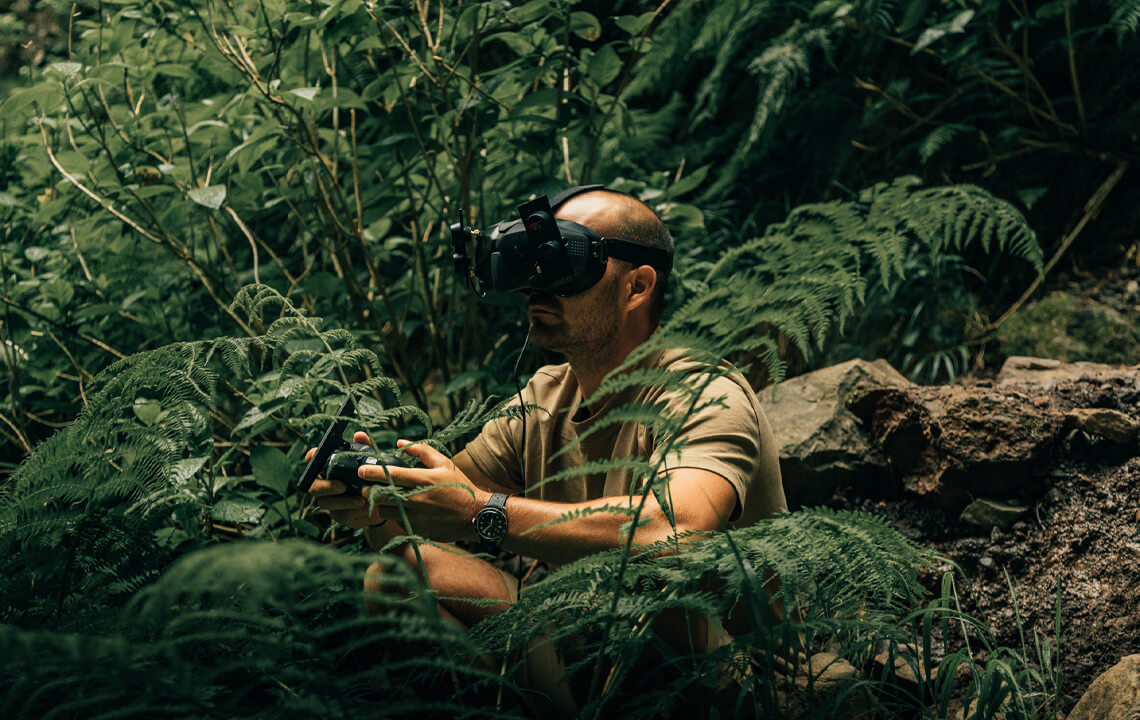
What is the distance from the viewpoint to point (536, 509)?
4.98ft

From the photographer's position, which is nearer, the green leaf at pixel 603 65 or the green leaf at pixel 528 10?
the green leaf at pixel 528 10

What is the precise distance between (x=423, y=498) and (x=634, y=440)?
0.61 metres

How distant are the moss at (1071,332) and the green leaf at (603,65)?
2.12m

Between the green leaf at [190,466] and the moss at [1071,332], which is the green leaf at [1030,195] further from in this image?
the green leaf at [190,466]

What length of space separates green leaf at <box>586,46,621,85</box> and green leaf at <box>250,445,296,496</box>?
158cm

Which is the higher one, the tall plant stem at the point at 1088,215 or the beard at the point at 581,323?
the beard at the point at 581,323

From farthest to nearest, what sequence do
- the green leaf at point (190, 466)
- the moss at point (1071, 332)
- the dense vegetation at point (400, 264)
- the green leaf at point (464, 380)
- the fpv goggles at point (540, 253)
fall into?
the moss at point (1071, 332), the green leaf at point (464, 380), the green leaf at point (190, 466), the fpv goggles at point (540, 253), the dense vegetation at point (400, 264)

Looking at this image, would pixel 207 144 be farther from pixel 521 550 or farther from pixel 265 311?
pixel 521 550

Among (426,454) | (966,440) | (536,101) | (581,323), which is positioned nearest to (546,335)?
(581,323)

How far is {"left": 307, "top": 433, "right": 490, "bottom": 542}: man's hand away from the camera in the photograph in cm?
146

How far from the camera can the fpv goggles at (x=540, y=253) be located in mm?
1715

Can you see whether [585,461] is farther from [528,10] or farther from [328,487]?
[528,10]

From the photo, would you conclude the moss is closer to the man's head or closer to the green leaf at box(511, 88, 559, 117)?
the man's head

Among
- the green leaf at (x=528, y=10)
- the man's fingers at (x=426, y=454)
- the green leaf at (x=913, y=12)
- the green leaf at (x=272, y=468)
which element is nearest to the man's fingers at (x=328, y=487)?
the man's fingers at (x=426, y=454)
